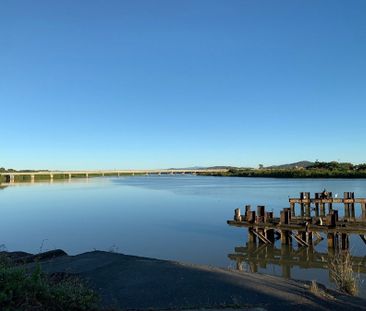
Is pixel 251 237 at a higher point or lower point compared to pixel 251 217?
lower

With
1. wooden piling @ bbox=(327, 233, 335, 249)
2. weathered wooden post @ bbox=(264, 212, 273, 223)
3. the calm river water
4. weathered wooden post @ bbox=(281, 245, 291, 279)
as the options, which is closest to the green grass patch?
the calm river water

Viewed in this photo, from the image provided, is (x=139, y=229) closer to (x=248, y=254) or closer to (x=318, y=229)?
(x=248, y=254)

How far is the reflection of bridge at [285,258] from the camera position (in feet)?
56.4

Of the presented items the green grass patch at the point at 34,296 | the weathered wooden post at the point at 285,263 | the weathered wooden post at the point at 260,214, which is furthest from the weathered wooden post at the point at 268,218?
A: the green grass patch at the point at 34,296

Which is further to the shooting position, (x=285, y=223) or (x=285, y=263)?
(x=285, y=223)

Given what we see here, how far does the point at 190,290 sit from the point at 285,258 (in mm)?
10112

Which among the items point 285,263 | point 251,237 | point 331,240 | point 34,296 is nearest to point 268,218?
point 251,237

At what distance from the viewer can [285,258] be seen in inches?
747

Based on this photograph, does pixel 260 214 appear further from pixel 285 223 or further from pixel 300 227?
pixel 300 227

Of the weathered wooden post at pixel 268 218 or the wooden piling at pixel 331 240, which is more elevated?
the weathered wooden post at pixel 268 218

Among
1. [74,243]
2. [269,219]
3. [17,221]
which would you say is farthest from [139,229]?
[17,221]

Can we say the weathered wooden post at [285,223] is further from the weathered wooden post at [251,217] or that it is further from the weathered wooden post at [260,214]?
the weathered wooden post at [251,217]

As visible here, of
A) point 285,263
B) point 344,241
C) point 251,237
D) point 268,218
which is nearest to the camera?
point 285,263

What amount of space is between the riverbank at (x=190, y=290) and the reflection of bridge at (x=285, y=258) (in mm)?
5216
